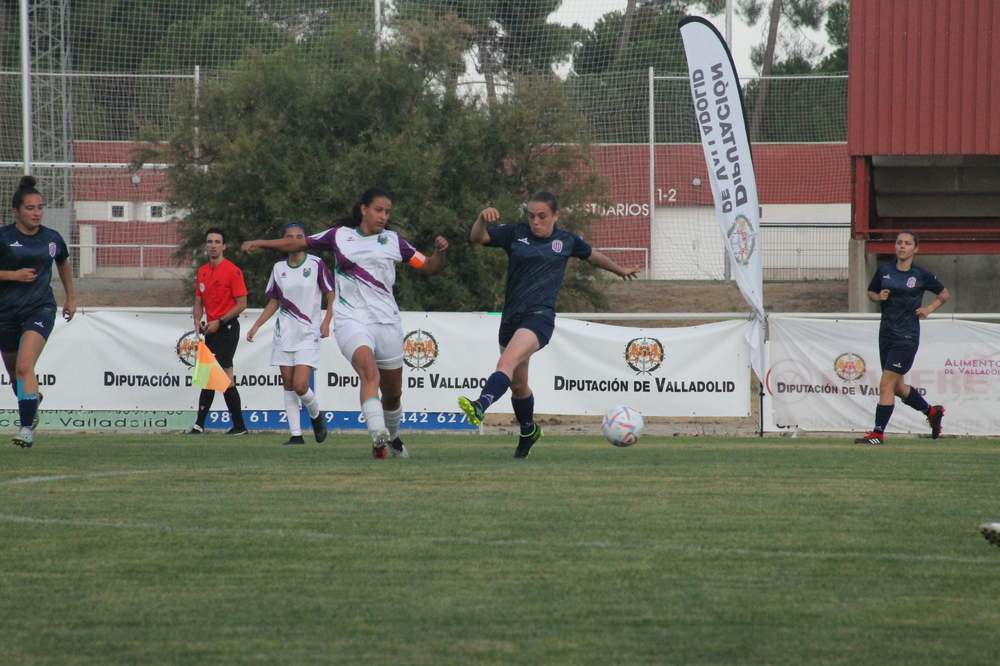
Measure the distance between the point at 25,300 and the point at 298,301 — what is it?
9.92 ft

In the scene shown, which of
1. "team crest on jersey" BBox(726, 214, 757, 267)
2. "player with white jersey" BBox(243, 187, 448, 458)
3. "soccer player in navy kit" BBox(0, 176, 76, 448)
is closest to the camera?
"player with white jersey" BBox(243, 187, 448, 458)

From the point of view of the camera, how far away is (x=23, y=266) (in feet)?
29.3

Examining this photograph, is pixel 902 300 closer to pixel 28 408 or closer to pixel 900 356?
pixel 900 356

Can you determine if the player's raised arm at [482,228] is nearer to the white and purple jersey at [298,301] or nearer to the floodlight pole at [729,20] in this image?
the white and purple jersey at [298,301]

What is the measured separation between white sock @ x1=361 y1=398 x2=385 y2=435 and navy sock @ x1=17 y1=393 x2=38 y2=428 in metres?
2.90

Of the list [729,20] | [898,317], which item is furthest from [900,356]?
[729,20]

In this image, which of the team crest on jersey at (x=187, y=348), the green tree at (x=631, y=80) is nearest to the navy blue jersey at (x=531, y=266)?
the team crest on jersey at (x=187, y=348)

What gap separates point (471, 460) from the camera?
26.6ft

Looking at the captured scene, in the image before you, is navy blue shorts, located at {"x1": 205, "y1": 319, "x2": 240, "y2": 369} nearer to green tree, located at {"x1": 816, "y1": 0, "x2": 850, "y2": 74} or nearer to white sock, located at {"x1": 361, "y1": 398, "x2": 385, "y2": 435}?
white sock, located at {"x1": 361, "y1": 398, "x2": 385, "y2": 435}

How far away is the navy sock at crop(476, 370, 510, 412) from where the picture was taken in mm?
7302

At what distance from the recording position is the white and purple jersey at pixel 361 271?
796cm

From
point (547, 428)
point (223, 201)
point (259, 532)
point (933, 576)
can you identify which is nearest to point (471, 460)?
point (259, 532)

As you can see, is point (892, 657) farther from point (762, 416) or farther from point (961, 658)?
point (762, 416)

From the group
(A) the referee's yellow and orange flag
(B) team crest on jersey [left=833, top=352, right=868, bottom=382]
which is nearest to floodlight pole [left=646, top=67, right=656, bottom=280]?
(B) team crest on jersey [left=833, top=352, right=868, bottom=382]
